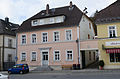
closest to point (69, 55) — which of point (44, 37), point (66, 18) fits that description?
point (44, 37)

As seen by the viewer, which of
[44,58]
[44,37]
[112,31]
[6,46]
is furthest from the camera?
[6,46]

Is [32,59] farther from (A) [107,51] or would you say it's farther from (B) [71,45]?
(A) [107,51]

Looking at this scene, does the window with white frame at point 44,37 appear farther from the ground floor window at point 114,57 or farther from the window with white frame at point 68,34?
the ground floor window at point 114,57

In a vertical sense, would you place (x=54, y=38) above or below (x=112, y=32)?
below

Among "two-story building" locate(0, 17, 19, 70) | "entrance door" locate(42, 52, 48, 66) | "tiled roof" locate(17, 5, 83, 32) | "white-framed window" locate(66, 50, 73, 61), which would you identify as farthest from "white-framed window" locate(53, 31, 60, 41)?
"two-story building" locate(0, 17, 19, 70)

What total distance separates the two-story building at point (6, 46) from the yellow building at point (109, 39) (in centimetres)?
2178

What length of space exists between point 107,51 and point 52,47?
Answer: 10585 millimetres

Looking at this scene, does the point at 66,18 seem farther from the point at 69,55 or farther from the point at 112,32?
the point at 112,32

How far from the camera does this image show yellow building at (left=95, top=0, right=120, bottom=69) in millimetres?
28219

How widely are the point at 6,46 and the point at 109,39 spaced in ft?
77.5

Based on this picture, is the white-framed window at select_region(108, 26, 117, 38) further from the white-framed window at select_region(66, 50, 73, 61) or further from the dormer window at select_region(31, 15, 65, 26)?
the dormer window at select_region(31, 15, 65, 26)

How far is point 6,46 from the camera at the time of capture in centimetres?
4091

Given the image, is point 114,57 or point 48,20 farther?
point 48,20

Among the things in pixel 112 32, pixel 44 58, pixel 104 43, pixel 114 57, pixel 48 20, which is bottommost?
pixel 44 58
